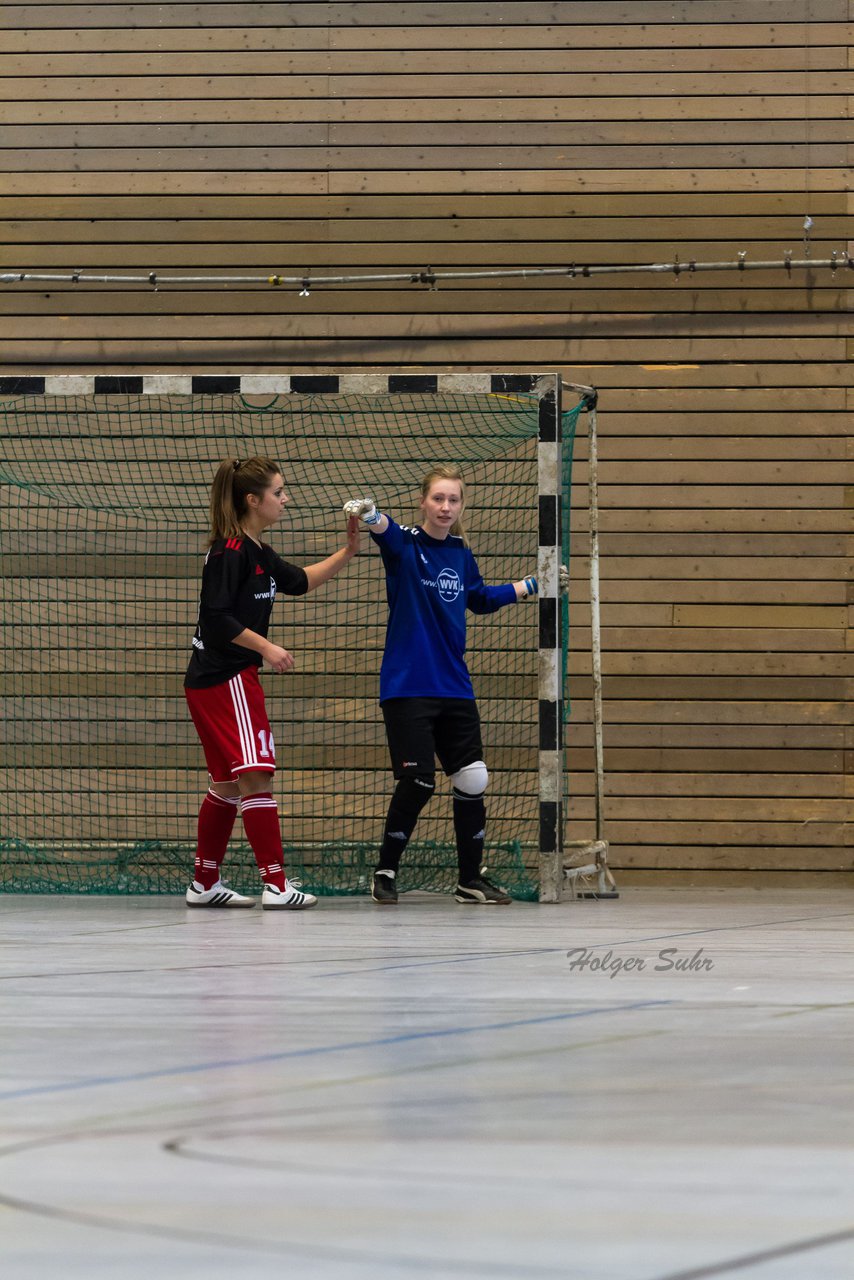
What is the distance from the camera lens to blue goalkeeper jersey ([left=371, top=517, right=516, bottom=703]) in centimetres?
804

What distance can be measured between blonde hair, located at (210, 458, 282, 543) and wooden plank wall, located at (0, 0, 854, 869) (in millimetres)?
3132

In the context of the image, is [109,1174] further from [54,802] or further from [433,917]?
[54,802]

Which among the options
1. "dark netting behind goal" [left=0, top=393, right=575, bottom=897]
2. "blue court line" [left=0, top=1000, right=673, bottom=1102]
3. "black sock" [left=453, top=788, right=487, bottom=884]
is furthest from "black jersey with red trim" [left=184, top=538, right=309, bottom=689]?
"blue court line" [left=0, top=1000, right=673, bottom=1102]

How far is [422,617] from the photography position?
8117 mm

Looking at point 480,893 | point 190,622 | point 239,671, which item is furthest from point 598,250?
point 480,893

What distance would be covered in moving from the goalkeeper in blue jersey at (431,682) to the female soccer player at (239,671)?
1.11 ft

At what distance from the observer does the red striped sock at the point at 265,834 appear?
7.74 metres

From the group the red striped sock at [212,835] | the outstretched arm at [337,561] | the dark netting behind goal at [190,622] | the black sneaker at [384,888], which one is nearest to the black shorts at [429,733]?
the black sneaker at [384,888]

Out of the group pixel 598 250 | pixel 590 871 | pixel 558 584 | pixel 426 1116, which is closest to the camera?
pixel 426 1116

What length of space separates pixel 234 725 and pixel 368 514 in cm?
108

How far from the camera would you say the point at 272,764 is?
7.76 metres

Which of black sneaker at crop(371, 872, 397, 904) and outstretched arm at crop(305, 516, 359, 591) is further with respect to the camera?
black sneaker at crop(371, 872, 397, 904)

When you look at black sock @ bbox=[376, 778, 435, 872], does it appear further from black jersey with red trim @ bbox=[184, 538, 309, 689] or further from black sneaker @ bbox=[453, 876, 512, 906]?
black jersey with red trim @ bbox=[184, 538, 309, 689]

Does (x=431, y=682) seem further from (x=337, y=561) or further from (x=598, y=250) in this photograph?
(x=598, y=250)
